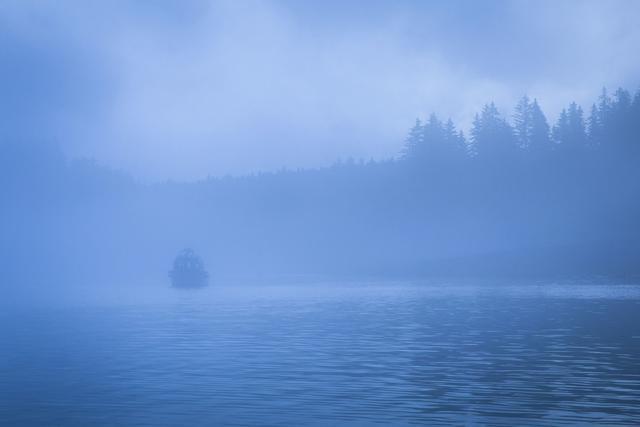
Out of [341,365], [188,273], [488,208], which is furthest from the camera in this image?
[488,208]

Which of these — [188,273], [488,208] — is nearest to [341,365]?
[188,273]

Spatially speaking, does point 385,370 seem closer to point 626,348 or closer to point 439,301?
point 626,348

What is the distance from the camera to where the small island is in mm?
111750

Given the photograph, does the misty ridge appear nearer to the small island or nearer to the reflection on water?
the small island

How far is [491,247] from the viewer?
4737 inches

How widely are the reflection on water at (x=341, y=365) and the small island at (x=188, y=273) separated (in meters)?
50.1

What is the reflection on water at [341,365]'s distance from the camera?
2264 cm

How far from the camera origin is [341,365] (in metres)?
31.5

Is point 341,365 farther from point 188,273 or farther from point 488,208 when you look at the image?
point 488,208

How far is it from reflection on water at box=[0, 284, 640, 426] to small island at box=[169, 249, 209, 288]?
50.1 m

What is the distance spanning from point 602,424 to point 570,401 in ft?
9.89

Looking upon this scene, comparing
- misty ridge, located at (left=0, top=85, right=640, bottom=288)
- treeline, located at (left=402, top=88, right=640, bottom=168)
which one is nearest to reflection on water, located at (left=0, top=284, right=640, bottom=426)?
misty ridge, located at (left=0, top=85, right=640, bottom=288)

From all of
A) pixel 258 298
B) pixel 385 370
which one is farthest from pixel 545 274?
pixel 385 370

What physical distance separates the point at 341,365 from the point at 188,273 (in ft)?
281
